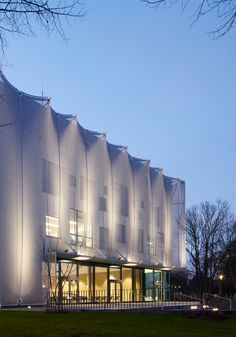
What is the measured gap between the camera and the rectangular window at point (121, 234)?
68.6 meters

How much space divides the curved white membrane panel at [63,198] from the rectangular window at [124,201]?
0.40ft

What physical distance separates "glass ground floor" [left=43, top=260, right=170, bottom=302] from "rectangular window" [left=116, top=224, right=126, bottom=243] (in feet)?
10.6

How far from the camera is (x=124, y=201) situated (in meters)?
71.2

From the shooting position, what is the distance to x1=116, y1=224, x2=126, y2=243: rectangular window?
2699 inches

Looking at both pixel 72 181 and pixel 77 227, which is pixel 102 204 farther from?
pixel 72 181

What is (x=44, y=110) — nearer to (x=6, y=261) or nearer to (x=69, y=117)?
(x=69, y=117)

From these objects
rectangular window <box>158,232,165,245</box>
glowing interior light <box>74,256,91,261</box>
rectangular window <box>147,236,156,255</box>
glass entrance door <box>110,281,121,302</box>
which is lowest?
glass entrance door <box>110,281,121,302</box>

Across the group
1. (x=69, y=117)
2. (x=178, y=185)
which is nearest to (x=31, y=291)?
(x=69, y=117)

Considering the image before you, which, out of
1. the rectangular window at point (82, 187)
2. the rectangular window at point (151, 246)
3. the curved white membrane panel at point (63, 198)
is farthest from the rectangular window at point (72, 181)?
the rectangular window at point (151, 246)

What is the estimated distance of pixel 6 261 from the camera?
48.1 meters

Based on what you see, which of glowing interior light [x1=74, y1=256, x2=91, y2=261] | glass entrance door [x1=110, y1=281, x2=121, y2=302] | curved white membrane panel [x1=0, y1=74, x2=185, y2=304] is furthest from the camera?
glass entrance door [x1=110, y1=281, x2=121, y2=302]

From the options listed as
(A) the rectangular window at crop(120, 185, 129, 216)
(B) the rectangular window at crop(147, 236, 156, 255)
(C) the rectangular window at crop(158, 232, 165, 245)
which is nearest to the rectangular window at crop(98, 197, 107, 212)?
(A) the rectangular window at crop(120, 185, 129, 216)

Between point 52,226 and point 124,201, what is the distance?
57.3ft

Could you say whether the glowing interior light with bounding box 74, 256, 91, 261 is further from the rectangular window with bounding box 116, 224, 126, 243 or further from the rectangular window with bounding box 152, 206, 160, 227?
the rectangular window with bounding box 152, 206, 160, 227
